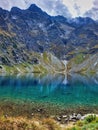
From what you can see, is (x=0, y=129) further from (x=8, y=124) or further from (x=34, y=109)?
(x=34, y=109)

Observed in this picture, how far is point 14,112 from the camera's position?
52.8 meters

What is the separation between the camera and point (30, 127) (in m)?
17.8

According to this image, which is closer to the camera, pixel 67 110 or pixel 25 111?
pixel 25 111

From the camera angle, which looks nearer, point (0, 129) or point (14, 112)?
point (0, 129)

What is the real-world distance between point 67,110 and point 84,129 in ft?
118

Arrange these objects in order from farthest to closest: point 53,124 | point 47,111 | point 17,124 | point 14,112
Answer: point 47,111, point 14,112, point 53,124, point 17,124

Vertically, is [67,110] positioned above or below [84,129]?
below

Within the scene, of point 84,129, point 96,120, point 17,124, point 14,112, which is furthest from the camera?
point 14,112

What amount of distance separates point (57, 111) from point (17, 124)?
40005 mm

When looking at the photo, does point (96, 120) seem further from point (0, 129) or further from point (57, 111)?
point (57, 111)

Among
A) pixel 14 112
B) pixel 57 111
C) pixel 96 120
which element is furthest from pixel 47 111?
pixel 96 120

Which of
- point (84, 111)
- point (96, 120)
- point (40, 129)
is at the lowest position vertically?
point (84, 111)

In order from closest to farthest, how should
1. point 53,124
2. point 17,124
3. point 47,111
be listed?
1. point 17,124
2. point 53,124
3. point 47,111

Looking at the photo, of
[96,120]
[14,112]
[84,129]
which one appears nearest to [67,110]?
[14,112]
